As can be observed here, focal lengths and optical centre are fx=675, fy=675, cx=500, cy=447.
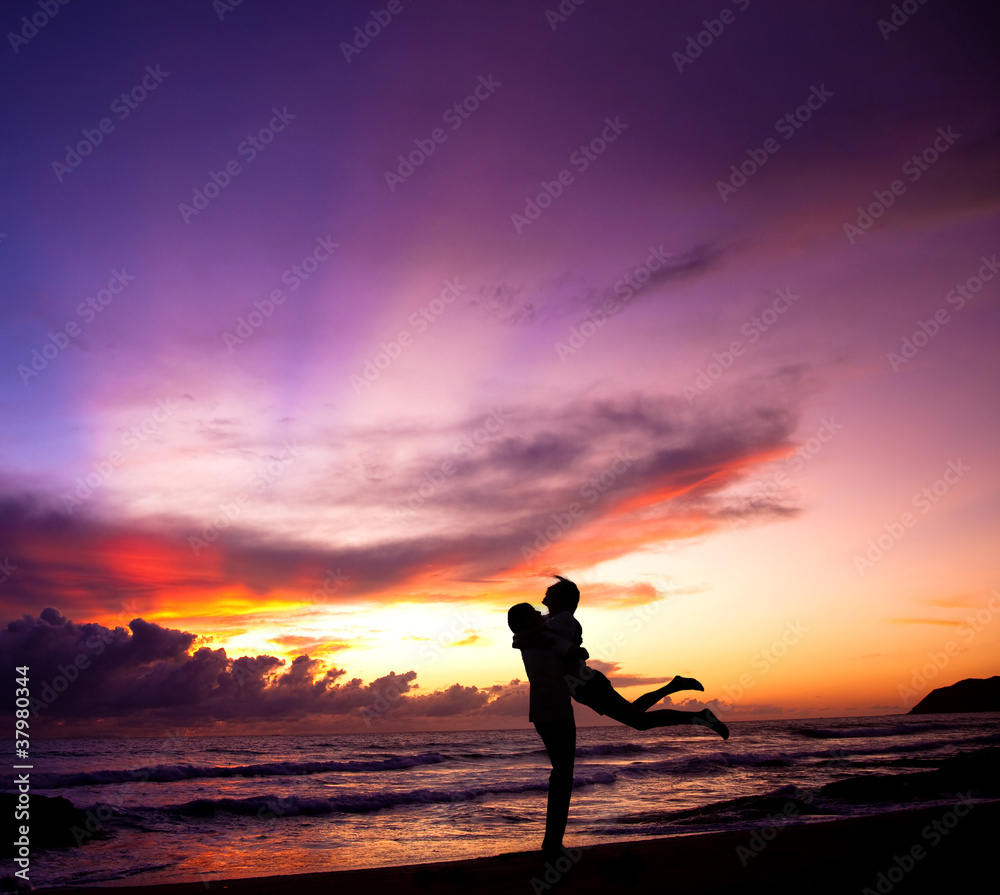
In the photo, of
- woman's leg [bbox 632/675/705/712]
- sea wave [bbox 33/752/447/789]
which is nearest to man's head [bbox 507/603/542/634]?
woman's leg [bbox 632/675/705/712]

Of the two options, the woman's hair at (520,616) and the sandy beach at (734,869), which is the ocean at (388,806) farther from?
the woman's hair at (520,616)

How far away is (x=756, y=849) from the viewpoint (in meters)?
7.16

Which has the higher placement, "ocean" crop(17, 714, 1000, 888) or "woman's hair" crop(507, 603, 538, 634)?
"woman's hair" crop(507, 603, 538, 634)

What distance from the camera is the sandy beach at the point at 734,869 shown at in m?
5.55

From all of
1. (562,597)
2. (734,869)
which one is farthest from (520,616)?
(734,869)

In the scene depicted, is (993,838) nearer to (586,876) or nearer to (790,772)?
(586,876)

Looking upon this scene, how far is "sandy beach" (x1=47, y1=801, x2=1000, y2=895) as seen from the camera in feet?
18.2

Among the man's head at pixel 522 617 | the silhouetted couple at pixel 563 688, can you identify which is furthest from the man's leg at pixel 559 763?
the man's head at pixel 522 617

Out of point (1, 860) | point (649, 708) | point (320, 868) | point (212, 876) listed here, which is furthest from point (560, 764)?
point (1, 860)

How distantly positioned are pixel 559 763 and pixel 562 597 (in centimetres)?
133

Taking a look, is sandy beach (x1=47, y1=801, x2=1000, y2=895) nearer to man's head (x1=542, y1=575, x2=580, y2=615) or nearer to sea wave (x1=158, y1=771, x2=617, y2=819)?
man's head (x1=542, y1=575, x2=580, y2=615)

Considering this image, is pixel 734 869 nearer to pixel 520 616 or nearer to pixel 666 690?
pixel 666 690

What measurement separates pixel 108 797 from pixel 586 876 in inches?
943

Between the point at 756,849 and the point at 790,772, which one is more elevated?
the point at 756,849
